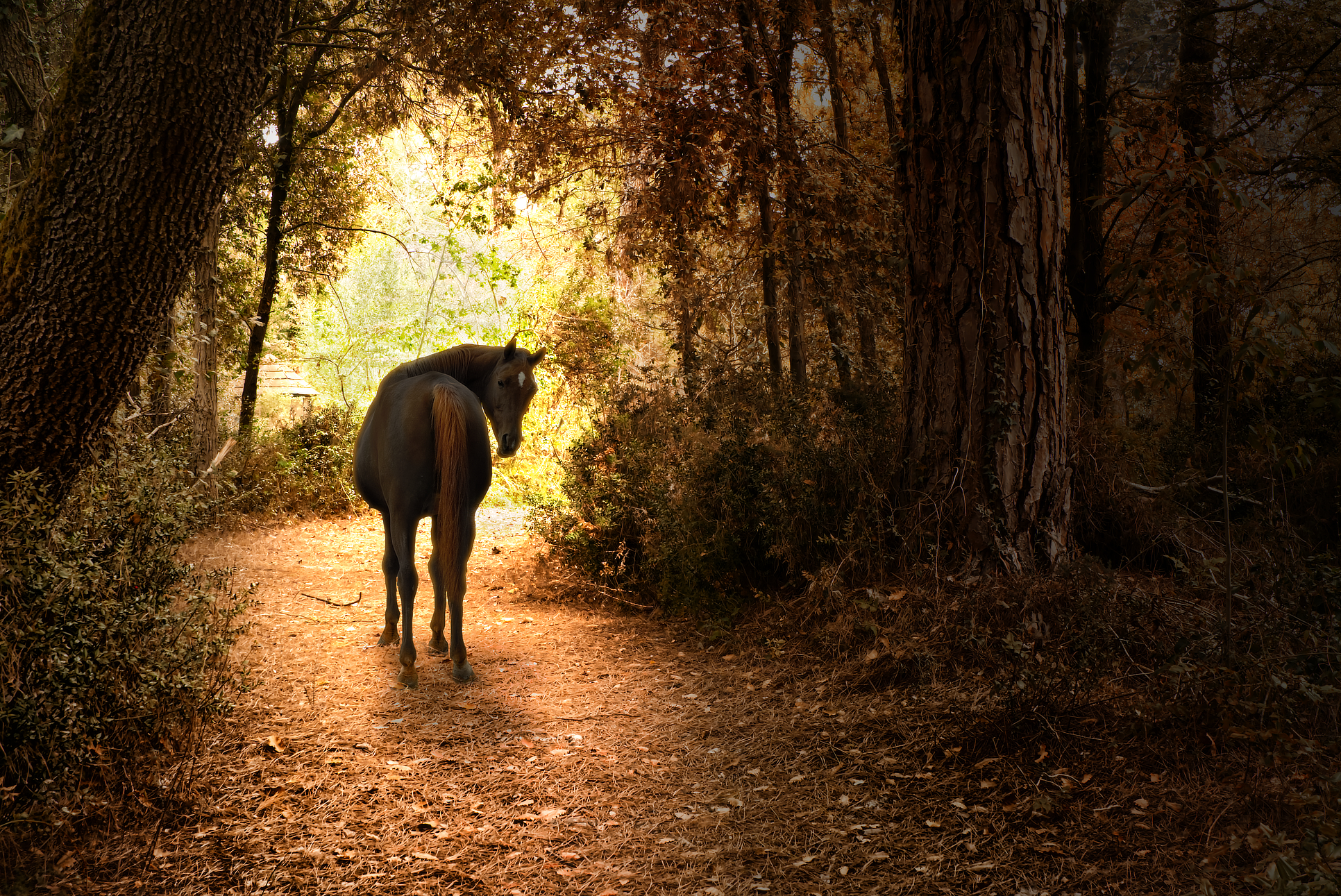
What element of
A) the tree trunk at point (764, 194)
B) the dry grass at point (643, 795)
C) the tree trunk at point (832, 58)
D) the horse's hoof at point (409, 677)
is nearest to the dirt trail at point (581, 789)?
the dry grass at point (643, 795)

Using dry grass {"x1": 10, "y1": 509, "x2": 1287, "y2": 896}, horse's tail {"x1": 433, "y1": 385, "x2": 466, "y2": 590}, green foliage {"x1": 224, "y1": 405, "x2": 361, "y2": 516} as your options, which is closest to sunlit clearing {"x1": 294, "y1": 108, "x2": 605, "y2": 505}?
green foliage {"x1": 224, "y1": 405, "x2": 361, "y2": 516}

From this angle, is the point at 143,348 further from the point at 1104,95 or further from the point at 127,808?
the point at 1104,95

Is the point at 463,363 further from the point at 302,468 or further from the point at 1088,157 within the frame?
the point at 302,468

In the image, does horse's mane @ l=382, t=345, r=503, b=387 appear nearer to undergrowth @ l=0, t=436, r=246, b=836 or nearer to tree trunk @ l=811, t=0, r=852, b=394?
undergrowth @ l=0, t=436, r=246, b=836

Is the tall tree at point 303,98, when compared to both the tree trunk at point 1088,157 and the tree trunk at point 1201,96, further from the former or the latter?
the tree trunk at point 1201,96

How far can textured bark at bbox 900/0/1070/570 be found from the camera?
4859 mm

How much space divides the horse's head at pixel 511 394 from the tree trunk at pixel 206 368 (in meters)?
6.17

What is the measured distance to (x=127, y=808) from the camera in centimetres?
316

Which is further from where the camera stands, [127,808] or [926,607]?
[926,607]

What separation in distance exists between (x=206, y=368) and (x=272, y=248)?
264cm

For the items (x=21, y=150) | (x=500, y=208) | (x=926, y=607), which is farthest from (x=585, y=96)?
(x=926, y=607)

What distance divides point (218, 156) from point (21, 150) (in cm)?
387

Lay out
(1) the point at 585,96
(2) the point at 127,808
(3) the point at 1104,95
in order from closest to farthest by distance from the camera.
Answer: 1. (2) the point at 127,808
2. (3) the point at 1104,95
3. (1) the point at 585,96

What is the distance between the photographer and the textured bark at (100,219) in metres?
3.79
